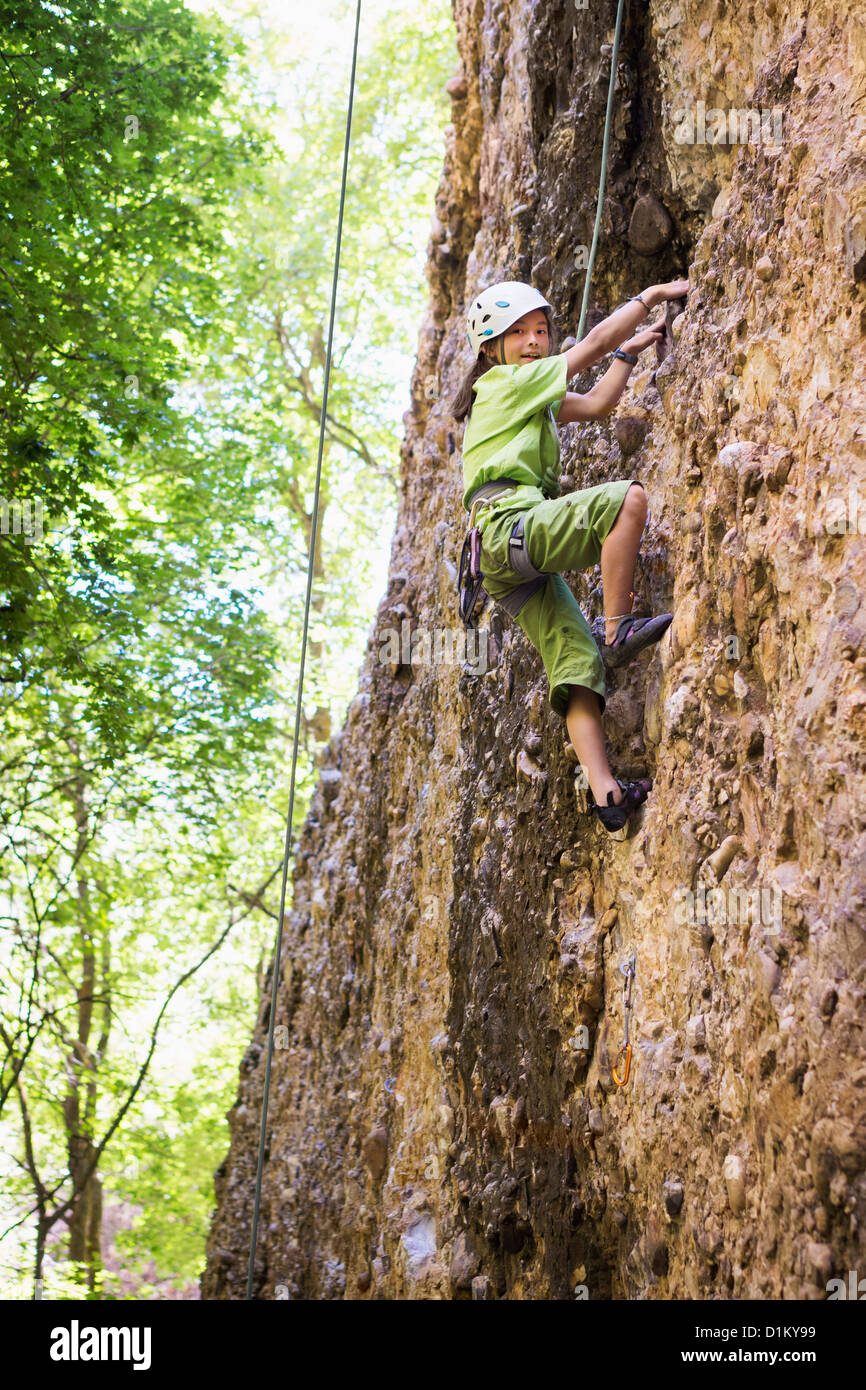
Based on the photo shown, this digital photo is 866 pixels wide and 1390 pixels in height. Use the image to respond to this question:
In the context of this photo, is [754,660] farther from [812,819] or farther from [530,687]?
[530,687]

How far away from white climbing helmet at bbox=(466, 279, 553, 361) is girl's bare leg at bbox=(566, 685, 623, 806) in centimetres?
144

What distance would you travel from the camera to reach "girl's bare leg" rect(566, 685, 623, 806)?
4.29m

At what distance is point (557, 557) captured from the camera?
4.28 meters

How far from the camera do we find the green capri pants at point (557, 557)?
13.8ft

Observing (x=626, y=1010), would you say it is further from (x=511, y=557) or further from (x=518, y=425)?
(x=518, y=425)

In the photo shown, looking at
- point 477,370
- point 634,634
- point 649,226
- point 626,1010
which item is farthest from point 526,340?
point 626,1010

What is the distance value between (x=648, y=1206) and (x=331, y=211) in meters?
17.1

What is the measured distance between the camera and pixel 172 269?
35.7ft

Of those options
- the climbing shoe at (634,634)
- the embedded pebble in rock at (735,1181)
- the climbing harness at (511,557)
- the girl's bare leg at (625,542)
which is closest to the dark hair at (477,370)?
the climbing harness at (511,557)

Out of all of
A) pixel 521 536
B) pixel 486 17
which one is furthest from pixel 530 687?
pixel 486 17

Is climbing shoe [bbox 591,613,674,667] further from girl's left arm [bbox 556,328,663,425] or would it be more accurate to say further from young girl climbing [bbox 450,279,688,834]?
girl's left arm [bbox 556,328,663,425]

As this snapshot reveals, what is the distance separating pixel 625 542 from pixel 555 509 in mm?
284

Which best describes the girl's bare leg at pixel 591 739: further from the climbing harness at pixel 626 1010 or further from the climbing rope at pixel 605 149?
the climbing rope at pixel 605 149

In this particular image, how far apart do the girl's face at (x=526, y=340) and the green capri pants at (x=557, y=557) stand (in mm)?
605
